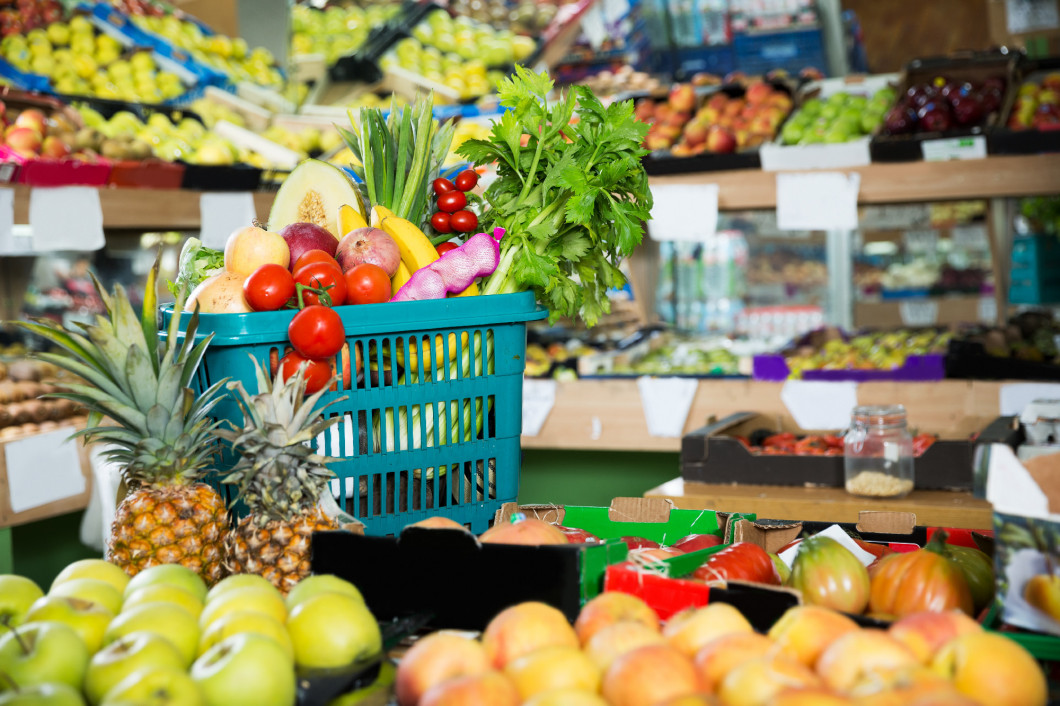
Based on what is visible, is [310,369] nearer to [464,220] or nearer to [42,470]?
[464,220]

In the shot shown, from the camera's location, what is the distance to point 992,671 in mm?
785

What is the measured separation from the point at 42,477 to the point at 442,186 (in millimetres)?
1893

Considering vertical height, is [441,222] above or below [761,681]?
above

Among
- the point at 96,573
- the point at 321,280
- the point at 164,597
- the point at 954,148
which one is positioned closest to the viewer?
the point at 164,597

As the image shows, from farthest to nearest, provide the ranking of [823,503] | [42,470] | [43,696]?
[42,470]
[823,503]
[43,696]

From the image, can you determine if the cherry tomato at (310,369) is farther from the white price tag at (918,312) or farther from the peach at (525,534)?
the white price tag at (918,312)

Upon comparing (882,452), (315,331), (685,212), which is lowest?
(882,452)

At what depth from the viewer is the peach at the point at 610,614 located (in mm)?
946

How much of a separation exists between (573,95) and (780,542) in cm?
79

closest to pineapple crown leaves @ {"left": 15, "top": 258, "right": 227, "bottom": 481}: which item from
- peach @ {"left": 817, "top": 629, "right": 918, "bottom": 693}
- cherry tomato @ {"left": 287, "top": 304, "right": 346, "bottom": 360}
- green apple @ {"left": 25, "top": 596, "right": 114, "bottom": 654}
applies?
cherry tomato @ {"left": 287, "top": 304, "right": 346, "bottom": 360}

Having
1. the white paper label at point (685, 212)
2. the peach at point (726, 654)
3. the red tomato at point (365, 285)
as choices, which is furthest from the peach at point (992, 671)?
the white paper label at point (685, 212)

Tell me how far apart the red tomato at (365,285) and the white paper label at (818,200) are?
1.90 metres

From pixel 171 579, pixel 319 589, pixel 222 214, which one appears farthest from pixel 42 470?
pixel 319 589

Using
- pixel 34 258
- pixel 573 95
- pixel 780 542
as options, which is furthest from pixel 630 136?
pixel 34 258
